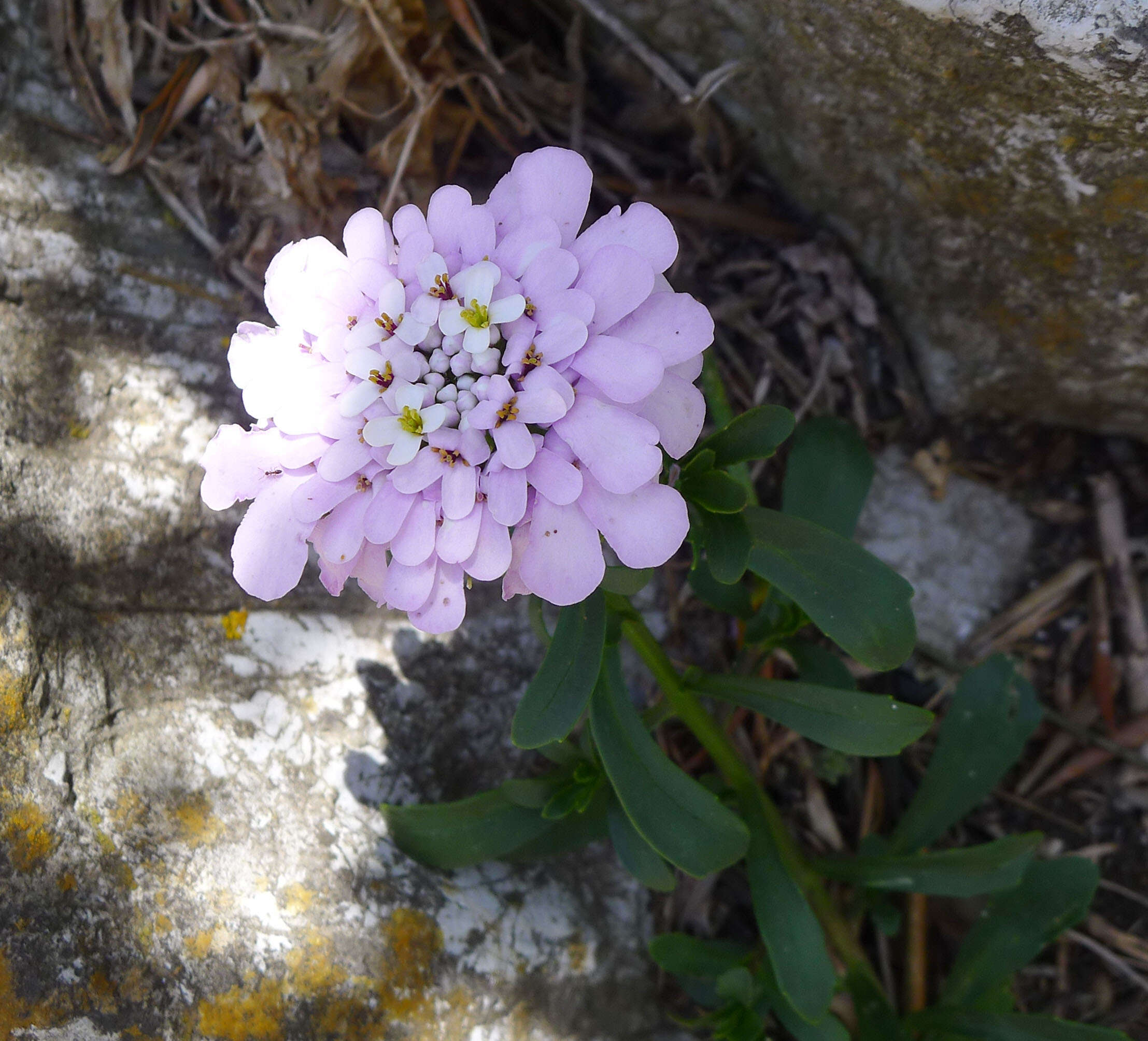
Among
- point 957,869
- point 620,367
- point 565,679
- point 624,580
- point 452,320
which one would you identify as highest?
point 620,367

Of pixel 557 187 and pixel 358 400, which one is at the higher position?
pixel 557 187

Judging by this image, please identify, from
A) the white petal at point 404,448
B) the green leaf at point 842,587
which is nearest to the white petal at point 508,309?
the white petal at point 404,448

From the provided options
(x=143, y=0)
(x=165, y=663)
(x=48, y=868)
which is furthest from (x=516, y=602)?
(x=143, y=0)

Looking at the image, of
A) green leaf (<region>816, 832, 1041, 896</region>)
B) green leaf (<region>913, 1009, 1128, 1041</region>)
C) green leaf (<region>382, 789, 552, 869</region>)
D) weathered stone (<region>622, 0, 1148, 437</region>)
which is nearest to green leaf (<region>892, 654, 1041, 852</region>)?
green leaf (<region>816, 832, 1041, 896</region>)

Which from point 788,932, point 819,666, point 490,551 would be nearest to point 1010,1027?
point 788,932

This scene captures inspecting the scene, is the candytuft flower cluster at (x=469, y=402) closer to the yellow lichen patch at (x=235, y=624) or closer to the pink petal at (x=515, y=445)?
the pink petal at (x=515, y=445)

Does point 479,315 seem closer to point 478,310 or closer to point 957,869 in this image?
point 478,310

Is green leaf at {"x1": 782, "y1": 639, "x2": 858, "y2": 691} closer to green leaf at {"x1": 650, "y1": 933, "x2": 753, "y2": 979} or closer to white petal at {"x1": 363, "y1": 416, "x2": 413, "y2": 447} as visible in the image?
green leaf at {"x1": 650, "y1": 933, "x2": 753, "y2": 979}
